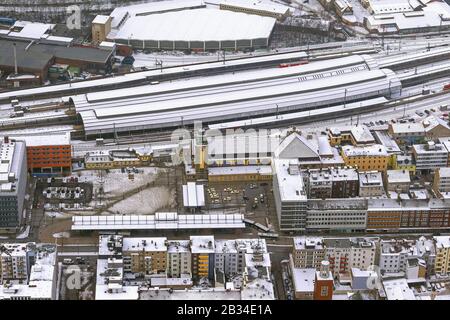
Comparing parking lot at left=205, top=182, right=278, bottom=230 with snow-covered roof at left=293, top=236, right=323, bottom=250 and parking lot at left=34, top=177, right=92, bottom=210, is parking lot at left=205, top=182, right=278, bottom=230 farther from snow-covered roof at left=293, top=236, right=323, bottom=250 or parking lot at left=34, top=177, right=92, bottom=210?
parking lot at left=34, top=177, right=92, bottom=210

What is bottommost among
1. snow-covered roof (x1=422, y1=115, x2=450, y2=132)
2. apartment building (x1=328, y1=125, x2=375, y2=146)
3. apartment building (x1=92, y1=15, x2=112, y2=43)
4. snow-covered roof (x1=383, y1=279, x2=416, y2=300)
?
snow-covered roof (x1=383, y1=279, x2=416, y2=300)

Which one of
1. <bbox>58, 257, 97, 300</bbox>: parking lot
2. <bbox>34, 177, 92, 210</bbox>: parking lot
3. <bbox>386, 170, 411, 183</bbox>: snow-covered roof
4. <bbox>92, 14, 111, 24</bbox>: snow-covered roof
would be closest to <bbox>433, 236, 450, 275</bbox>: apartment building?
<bbox>386, 170, 411, 183</bbox>: snow-covered roof

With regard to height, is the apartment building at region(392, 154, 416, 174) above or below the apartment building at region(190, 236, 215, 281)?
above

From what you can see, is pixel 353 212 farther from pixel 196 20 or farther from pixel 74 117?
pixel 196 20

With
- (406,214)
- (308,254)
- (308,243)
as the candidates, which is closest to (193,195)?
(308,243)

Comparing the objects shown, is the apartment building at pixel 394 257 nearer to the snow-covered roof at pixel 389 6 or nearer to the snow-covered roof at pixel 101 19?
the snow-covered roof at pixel 101 19

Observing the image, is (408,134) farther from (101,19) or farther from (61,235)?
(101,19)
